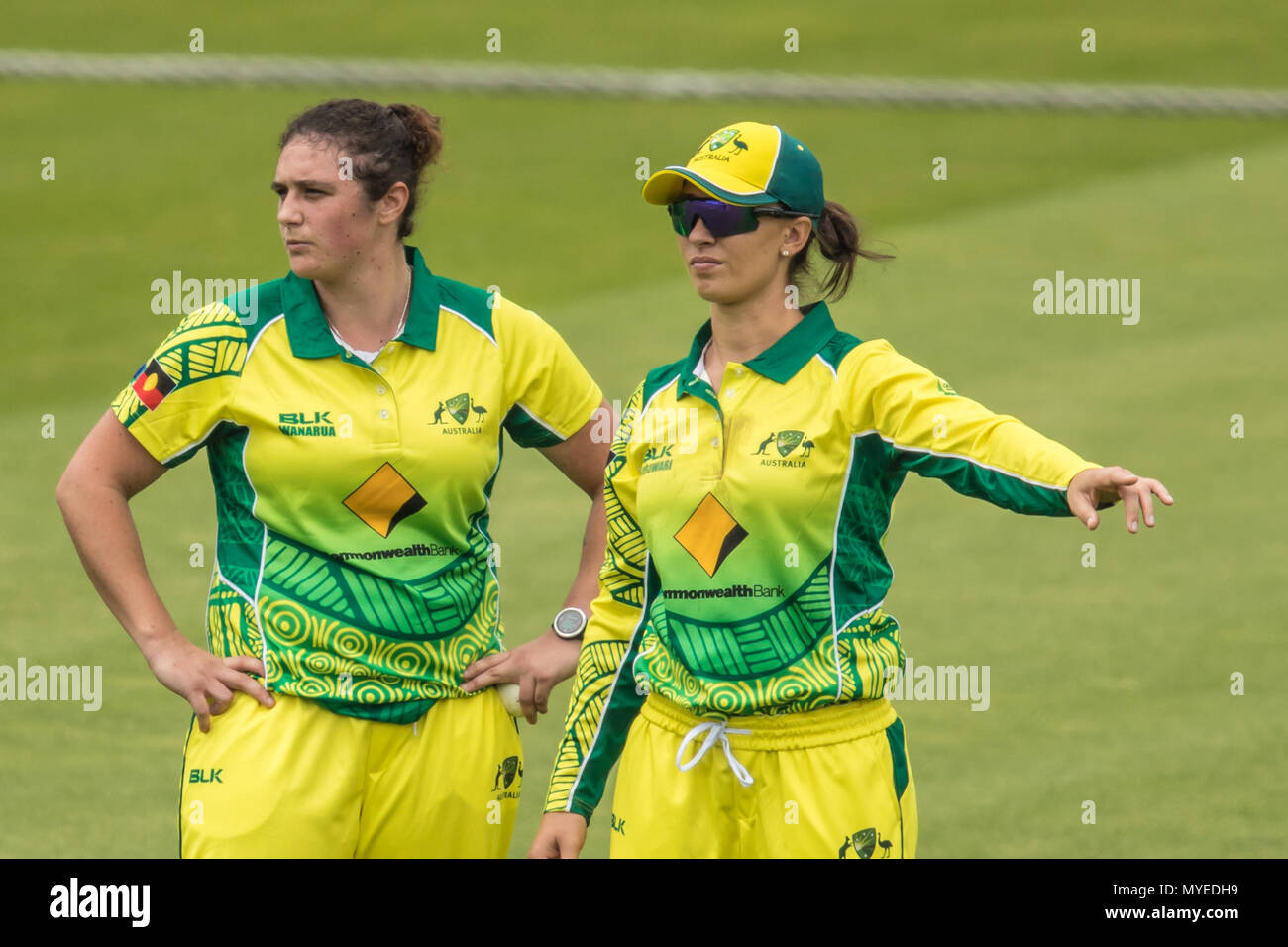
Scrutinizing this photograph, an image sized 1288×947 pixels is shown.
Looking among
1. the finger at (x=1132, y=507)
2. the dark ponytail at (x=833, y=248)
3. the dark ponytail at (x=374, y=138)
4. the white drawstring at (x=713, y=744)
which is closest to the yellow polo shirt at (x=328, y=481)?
the dark ponytail at (x=374, y=138)

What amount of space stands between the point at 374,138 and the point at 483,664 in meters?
1.20

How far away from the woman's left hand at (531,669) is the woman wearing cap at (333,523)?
0.01 m

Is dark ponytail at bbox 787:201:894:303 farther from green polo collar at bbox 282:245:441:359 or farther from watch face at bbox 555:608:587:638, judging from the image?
watch face at bbox 555:608:587:638

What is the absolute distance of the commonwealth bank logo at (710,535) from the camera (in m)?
4.16

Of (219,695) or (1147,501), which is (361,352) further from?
(1147,501)

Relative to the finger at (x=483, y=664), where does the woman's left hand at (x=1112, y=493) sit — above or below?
above

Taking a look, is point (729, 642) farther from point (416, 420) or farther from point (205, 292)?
point (205, 292)

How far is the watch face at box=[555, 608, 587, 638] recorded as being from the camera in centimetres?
494

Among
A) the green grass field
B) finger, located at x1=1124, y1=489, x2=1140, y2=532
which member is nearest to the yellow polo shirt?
the green grass field

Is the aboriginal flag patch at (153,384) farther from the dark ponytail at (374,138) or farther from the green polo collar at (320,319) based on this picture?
the dark ponytail at (374,138)

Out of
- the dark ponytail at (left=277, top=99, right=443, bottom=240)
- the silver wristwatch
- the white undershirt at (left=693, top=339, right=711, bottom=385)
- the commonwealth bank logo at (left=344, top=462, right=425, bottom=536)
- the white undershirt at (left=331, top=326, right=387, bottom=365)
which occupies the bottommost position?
the silver wristwatch

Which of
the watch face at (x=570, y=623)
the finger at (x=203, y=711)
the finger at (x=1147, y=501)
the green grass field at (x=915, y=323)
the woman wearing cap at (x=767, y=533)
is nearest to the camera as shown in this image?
the finger at (x=1147, y=501)

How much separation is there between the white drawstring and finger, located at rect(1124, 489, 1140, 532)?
102cm

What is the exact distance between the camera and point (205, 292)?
12695mm
